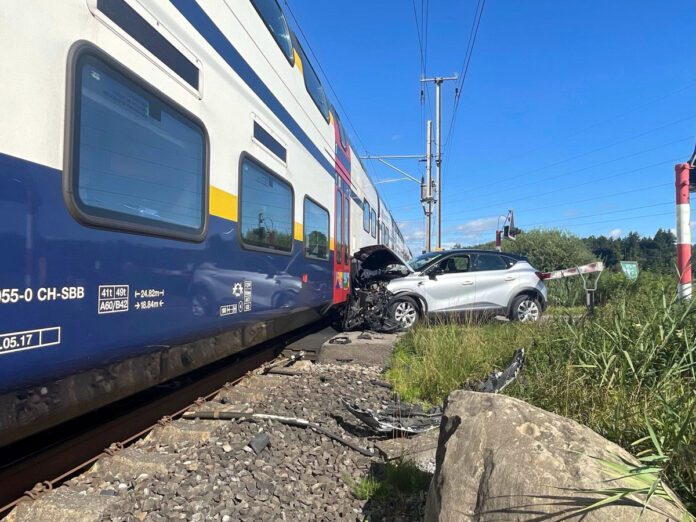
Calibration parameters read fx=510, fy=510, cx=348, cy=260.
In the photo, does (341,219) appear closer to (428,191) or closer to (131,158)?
(131,158)

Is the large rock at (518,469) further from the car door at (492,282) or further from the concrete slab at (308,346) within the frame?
the car door at (492,282)

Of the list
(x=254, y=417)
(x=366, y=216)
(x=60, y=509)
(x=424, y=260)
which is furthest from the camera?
(x=366, y=216)

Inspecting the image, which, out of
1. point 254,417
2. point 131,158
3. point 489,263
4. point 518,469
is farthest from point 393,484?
point 489,263

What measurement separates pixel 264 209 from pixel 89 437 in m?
2.50

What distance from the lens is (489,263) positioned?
9.76 metres

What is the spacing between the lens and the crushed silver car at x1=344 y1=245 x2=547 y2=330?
9047 millimetres

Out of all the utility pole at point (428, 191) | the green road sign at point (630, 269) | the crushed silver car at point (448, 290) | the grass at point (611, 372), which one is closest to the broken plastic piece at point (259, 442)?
the grass at point (611, 372)

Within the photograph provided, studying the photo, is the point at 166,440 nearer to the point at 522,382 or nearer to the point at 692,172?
the point at 522,382

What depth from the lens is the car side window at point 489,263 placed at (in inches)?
382

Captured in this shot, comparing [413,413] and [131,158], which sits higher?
[131,158]

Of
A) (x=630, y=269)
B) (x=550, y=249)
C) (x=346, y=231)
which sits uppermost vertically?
(x=550, y=249)

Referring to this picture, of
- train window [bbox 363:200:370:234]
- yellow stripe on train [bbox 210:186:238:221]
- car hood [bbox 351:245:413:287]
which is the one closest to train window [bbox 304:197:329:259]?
car hood [bbox 351:245:413:287]

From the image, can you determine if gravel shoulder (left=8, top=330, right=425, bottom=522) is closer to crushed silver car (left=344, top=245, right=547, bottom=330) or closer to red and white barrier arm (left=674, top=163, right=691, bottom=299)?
red and white barrier arm (left=674, top=163, right=691, bottom=299)

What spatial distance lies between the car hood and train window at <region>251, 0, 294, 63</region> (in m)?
4.66
